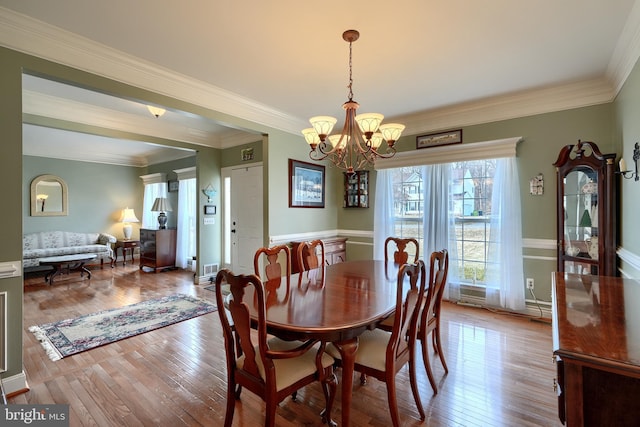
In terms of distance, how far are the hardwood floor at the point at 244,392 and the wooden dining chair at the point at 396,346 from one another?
12.5 inches

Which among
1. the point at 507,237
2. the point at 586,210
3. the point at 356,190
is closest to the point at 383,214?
the point at 356,190

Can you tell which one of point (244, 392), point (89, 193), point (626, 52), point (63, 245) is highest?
point (626, 52)

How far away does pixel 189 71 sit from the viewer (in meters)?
2.81

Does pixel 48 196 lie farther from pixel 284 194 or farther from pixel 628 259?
pixel 628 259

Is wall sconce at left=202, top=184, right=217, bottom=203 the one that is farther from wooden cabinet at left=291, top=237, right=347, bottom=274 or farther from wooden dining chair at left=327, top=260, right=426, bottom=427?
wooden dining chair at left=327, top=260, right=426, bottom=427

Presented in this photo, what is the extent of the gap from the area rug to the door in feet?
3.59

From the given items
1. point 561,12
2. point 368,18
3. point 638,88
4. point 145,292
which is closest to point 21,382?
point 145,292

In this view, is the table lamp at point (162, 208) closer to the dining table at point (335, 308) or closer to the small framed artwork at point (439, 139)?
the dining table at point (335, 308)

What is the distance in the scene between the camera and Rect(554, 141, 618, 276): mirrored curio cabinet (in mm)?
2654

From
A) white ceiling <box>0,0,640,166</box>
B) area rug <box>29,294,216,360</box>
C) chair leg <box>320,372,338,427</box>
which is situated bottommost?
area rug <box>29,294,216,360</box>

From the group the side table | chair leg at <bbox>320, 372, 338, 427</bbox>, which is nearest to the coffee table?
the side table

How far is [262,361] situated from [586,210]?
3342mm

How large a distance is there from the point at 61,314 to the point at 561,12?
578 centimetres

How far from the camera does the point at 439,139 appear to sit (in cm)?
400
